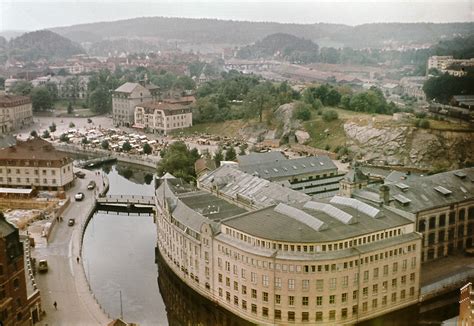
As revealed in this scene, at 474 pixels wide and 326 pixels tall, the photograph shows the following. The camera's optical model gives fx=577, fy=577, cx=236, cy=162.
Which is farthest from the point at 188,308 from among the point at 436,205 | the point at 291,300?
the point at 436,205

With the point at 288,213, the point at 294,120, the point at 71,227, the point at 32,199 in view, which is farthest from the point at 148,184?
the point at 288,213

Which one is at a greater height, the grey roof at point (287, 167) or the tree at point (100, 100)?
the grey roof at point (287, 167)

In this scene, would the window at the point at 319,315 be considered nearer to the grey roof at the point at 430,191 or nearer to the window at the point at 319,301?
the window at the point at 319,301

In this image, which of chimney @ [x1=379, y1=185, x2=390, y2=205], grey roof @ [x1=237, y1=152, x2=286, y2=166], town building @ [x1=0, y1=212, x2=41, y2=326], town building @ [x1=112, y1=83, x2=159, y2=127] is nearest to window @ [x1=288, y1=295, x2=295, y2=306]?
chimney @ [x1=379, y1=185, x2=390, y2=205]

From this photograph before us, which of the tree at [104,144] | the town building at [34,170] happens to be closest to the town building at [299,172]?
the town building at [34,170]

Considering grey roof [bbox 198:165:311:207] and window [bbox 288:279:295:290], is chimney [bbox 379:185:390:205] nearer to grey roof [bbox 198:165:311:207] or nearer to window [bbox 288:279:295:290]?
grey roof [bbox 198:165:311:207]
